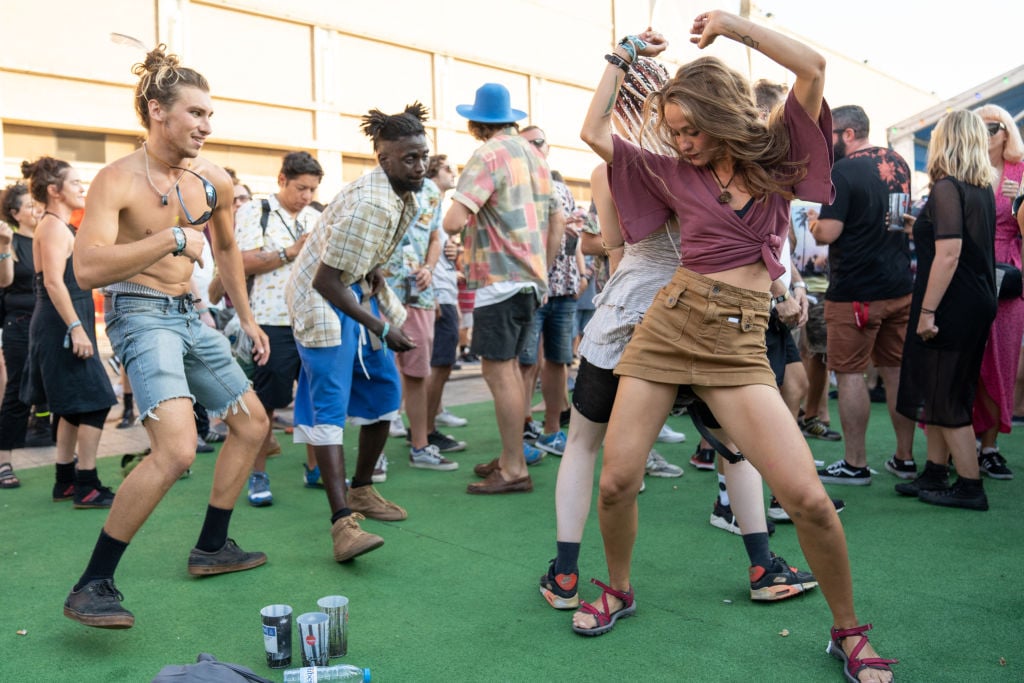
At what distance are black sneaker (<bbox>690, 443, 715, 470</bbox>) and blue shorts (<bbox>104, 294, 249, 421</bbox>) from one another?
3.10 m

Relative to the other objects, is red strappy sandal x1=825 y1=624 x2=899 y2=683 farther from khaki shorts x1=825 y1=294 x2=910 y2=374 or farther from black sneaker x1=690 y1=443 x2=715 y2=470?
black sneaker x1=690 y1=443 x2=715 y2=470

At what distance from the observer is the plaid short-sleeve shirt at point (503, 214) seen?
5133mm

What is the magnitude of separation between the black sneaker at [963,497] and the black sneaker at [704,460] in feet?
4.42

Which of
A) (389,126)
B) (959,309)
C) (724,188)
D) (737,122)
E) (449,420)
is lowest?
(449,420)

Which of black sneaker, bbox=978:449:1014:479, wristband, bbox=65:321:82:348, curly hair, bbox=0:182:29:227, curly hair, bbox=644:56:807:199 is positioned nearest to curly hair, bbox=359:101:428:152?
curly hair, bbox=644:56:807:199

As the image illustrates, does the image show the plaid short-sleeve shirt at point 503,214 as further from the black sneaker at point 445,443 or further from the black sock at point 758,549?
the black sock at point 758,549

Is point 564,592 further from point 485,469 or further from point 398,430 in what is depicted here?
point 398,430

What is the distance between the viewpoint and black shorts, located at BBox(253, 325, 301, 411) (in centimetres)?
550

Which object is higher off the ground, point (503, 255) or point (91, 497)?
point (503, 255)

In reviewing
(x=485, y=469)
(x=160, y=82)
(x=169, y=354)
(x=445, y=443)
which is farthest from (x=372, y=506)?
(x=160, y=82)

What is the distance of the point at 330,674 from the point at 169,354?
149 cm

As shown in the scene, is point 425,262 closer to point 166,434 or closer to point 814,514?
point 166,434

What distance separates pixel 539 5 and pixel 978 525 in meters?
27.0

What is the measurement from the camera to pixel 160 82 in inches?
140
